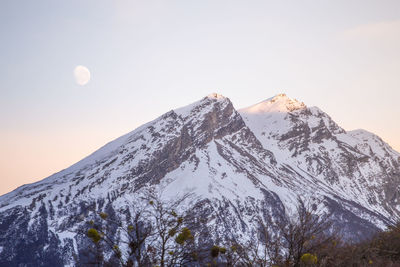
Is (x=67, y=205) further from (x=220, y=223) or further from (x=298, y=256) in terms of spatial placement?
(x=298, y=256)

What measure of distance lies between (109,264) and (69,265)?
166m

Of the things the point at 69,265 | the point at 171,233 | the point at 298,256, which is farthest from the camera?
the point at 69,265

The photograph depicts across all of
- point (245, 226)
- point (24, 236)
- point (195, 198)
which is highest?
point (24, 236)

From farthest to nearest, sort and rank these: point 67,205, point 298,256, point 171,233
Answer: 1. point 67,205
2. point 298,256
3. point 171,233

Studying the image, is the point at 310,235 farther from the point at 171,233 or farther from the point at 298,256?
the point at 171,233

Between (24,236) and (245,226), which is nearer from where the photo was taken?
(24,236)

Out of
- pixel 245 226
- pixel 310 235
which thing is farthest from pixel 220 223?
pixel 310 235

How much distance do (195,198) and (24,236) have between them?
82.6m

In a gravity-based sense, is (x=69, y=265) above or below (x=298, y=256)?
below

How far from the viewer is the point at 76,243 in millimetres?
171500

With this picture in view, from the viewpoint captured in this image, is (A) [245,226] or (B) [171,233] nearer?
(B) [171,233]

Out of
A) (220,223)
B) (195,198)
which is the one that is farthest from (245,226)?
(195,198)

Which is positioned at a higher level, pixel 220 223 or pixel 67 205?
pixel 67 205

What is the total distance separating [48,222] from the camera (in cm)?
18325
